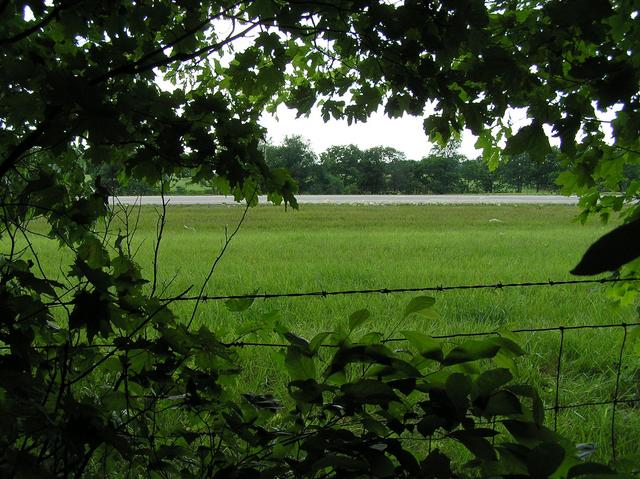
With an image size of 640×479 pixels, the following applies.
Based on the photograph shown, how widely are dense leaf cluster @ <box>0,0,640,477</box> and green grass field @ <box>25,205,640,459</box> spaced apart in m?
0.21

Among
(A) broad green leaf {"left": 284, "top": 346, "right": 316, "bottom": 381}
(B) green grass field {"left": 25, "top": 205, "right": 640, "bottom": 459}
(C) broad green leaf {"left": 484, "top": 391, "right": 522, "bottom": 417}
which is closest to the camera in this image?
(C) broad green leaf {"left": 484, "top": 391, "right": 522, "bottom": 417}

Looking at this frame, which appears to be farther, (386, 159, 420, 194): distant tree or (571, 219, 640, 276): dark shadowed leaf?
(386, 159, 420, 194): distant tree

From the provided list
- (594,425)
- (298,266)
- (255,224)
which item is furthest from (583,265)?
(255,224)

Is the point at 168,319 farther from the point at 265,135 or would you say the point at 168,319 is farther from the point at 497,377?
the point at 497,377

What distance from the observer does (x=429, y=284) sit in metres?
5.86

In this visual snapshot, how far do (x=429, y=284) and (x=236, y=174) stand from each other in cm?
484

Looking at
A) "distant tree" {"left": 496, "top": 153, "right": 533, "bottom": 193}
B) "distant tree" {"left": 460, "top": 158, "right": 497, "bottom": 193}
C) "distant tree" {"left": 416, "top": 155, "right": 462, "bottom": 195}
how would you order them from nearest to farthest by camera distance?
"distant tree" {"left": 496, "top": 153, "right": 533, "bottom": 193} < "distant tree" {"left": 460, "top": 158, "right": 497, "bottom": 193} < "distant tree" {"left": 416, "top": 155, "right": 462, "bottom": 195}

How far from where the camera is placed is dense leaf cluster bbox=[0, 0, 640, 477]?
98 centimetres

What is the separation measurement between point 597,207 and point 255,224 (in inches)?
451

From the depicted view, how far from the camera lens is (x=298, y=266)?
694 centimetres

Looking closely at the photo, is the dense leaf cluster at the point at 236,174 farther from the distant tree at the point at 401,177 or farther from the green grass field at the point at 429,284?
the distant tree at the point at 401,177

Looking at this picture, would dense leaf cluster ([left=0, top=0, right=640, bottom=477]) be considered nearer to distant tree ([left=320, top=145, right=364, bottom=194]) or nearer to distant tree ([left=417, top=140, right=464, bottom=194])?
distant tree ([left=320, top=145, right=364, bottom=194])

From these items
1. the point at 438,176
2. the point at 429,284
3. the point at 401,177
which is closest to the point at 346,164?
the point at 401,177

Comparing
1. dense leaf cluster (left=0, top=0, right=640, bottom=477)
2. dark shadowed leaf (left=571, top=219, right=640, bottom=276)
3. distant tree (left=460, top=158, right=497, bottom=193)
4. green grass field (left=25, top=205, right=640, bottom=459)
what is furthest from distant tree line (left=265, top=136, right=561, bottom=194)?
dark shadowed leaf (left=571, top=219, right=640, bottom=276)
